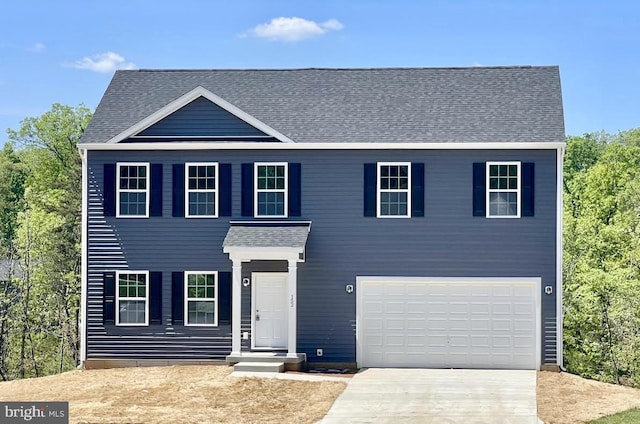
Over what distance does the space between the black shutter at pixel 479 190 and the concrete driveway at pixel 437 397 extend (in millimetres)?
3936

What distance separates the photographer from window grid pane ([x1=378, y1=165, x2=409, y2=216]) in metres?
→ 23.9

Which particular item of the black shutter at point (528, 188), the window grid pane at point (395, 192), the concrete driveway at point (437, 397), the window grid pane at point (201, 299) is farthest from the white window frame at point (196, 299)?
the black shutter at point (528, 188)

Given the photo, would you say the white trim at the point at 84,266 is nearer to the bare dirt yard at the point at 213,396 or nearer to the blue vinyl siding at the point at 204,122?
the bare dirt yard at the point at 213,396

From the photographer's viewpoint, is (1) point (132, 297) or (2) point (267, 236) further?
(1) point (132, 297)

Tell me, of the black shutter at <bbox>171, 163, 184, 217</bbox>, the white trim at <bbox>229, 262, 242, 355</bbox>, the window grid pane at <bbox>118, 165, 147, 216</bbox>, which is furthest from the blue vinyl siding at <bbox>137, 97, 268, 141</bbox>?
the white trim at <bbox>229, 262, 242, 355</bbox>

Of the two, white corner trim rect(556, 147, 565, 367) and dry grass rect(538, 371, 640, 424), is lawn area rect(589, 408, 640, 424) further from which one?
white corner trim rect(556, 147, 565, 367)

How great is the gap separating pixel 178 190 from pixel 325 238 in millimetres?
3939

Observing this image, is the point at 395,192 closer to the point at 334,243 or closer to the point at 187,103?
the point at 334,243

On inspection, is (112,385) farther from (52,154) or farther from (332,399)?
(52,154)

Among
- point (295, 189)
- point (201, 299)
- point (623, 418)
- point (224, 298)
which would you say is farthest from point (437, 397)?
point (201, 299)

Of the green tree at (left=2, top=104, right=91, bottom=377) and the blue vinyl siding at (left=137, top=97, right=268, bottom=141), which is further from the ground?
the blue vinyl siding at (left=137, top=97, right=268, bottom=141)

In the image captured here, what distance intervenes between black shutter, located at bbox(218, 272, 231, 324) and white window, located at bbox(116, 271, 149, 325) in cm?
188

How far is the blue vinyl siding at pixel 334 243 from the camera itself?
77.2 feet

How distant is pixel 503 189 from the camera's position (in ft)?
77.4
